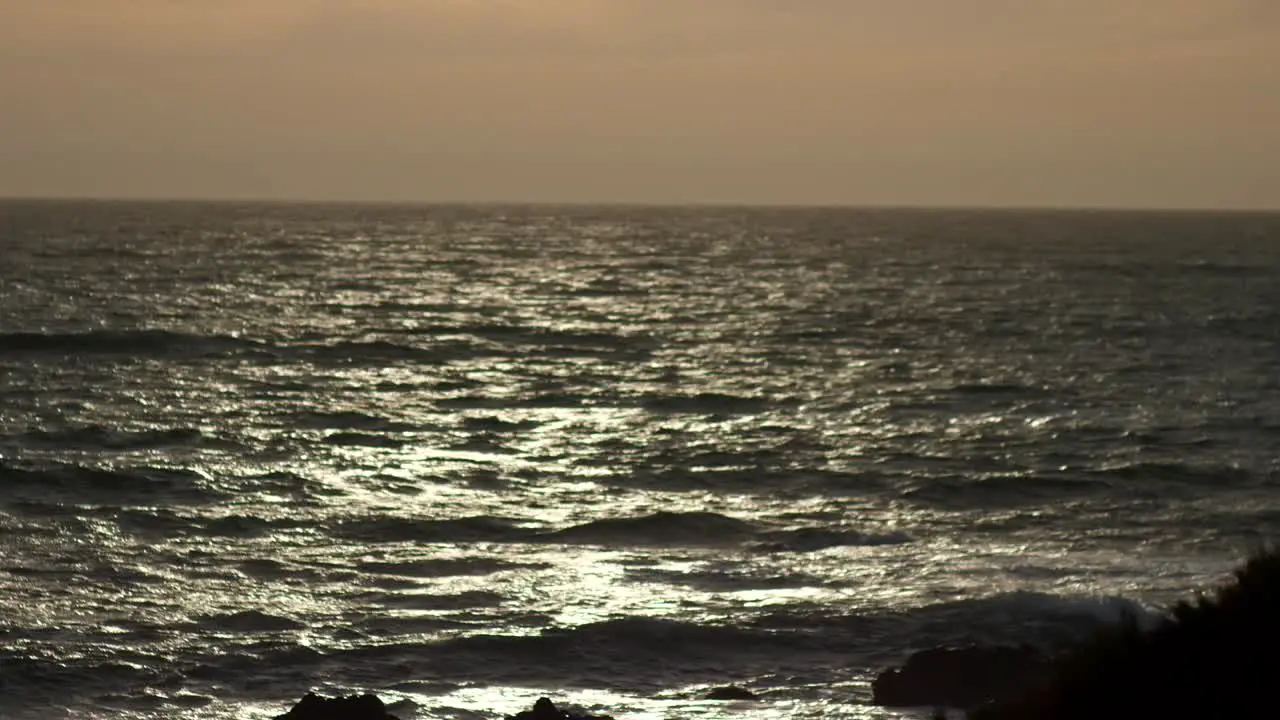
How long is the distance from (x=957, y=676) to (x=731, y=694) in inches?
97.4

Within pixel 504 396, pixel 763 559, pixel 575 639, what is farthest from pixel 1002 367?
pixel 575 639

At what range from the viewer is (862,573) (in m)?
23.9

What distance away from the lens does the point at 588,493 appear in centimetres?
3138

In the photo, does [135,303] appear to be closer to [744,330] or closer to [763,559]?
[744,330]

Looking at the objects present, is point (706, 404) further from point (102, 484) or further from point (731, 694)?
point (731, 694)

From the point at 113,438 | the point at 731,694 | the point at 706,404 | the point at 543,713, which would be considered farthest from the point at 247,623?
the point at 706,404

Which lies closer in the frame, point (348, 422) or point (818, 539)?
point (818, 539)

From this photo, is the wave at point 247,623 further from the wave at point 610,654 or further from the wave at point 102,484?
the wave at point 102,484

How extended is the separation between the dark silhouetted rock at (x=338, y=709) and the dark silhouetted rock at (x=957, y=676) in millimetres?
5378

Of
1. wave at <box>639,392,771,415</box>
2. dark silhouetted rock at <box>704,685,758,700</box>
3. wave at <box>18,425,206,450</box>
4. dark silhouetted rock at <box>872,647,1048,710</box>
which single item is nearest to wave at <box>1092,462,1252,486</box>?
wave at <box>639,392,771,415</box>

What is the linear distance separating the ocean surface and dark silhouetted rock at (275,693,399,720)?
1449mm

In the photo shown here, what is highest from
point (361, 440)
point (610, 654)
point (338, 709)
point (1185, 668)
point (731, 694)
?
point (1185, 668)

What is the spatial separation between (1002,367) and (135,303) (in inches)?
1480

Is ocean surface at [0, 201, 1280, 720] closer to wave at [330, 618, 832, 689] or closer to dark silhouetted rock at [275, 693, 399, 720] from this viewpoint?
wave at [330, 618, 832, 689]
